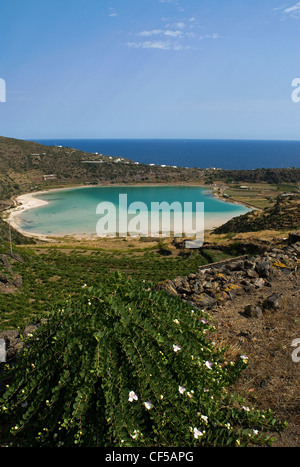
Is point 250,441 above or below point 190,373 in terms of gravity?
below

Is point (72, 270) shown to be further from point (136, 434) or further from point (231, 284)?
point (136, 434)

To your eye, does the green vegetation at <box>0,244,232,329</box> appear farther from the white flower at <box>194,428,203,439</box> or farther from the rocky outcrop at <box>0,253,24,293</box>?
the white flower at <box>194,428,203,439</box>

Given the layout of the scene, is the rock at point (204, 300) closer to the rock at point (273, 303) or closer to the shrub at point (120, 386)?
the rock at point (273, 303)

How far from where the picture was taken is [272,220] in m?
37.9

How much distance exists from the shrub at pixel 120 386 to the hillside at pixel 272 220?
109 ft

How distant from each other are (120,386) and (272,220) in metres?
38.1

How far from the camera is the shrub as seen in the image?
2.88 meters

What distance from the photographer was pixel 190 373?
329 centimetres

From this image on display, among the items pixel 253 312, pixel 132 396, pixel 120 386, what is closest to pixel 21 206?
pixel 253 312

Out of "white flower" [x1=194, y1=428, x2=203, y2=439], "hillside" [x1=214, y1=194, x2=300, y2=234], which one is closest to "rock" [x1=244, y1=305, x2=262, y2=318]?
"white flower" [x1=194, y1=428, x2=203, y2=439]

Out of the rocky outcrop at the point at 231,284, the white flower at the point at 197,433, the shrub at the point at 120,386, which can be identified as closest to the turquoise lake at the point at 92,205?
the rocky outcrop at the point at 231,284

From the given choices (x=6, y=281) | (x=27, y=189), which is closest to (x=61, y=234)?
(x=6, y=281)

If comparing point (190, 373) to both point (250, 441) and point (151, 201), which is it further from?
point (151, 201)

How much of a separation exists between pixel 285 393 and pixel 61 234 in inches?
1980
